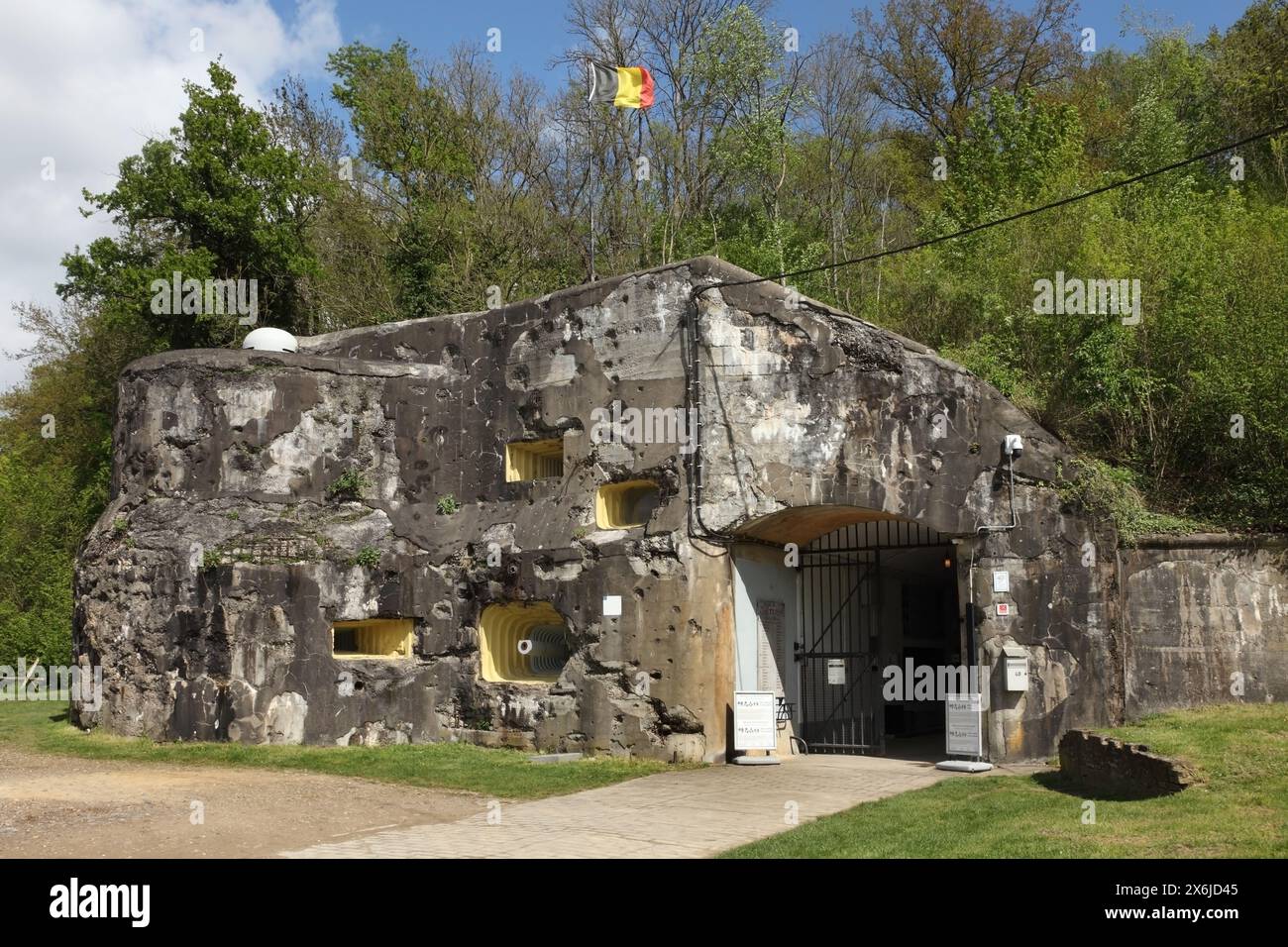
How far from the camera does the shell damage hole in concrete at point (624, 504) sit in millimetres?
16953

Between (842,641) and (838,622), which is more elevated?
(838,622)

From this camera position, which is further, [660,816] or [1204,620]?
[1204,620]

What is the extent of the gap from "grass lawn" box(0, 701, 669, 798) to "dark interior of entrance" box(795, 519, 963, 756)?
366 centimetres

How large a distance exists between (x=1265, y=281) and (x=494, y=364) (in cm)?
1172

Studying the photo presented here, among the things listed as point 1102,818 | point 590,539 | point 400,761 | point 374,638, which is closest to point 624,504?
point 590,539

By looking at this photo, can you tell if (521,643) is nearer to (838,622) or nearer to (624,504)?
(624,504)

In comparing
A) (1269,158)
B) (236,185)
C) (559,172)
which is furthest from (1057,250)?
(236,185)

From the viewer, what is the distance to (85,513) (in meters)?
36.7

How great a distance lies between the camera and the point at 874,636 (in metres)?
19.7

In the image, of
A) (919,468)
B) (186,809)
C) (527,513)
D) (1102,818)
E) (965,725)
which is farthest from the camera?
(527,513)

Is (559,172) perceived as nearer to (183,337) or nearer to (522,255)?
(522,255)

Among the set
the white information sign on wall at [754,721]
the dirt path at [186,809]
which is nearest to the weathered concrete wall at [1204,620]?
the white information sign on wall at [754,721]

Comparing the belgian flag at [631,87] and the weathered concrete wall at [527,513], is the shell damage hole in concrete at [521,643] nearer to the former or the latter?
the weathered concrete wall at [527,513]

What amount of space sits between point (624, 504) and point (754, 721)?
12.2ft
